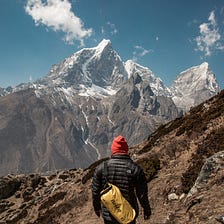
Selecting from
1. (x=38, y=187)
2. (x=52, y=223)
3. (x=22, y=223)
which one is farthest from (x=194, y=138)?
(x=38, y=187)

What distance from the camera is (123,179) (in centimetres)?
839

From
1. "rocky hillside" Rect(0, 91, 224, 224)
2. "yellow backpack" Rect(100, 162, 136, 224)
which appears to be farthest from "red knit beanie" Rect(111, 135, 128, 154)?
"rocky hillside" Rect(0, 91, 224, 224)

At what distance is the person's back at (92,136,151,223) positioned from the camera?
8359mm

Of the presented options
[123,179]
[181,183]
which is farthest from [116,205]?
[181,183]

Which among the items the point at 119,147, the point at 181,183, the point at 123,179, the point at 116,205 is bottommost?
the point at 116,205

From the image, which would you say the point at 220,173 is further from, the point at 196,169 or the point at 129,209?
the point at 129,209

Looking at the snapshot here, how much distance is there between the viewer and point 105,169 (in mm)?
8555

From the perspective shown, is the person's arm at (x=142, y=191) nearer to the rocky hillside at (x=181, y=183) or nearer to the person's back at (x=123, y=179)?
the person's back at (x=123, y=179)

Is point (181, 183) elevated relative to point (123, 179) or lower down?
elevated

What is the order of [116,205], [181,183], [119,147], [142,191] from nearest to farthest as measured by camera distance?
1. [116,205]
2. [142,191]
3. [119,147]
4. [181,183]

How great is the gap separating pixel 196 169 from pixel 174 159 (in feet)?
18.4

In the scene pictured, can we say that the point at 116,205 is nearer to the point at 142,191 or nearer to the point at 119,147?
the point at 142,191

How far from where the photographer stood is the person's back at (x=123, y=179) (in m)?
8.36

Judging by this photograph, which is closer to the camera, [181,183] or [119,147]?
[119,147]
